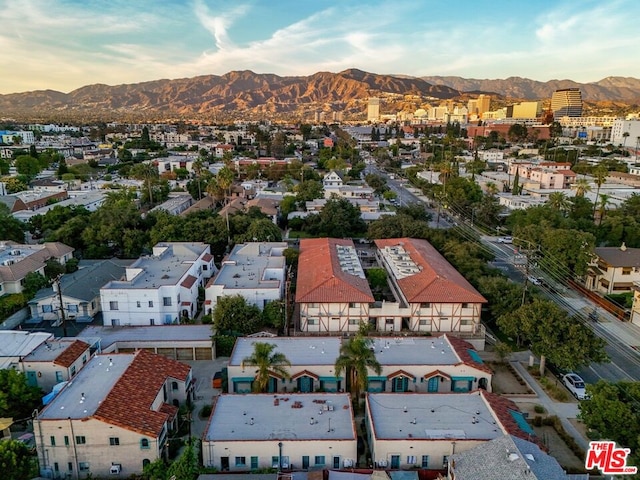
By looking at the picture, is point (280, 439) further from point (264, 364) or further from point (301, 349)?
point (301, 349)

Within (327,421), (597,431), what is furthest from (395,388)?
(597,431)

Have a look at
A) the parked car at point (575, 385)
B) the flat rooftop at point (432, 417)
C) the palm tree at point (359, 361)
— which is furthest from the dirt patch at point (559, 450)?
the palm tree at point (359, 361)

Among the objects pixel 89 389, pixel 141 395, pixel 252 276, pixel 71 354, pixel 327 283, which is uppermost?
pixel 327 283

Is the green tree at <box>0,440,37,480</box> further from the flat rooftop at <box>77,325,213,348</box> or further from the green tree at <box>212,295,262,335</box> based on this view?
the green tree at <box>212,295,262,335</box>

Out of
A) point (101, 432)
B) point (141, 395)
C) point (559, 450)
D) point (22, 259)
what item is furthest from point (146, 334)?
point (559, 450)

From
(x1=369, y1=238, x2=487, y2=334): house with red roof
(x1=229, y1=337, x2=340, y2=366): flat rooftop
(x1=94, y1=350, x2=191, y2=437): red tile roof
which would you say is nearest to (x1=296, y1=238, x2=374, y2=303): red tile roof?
(x1=369, y1=238, x2=487, y2=334): house with red roof
